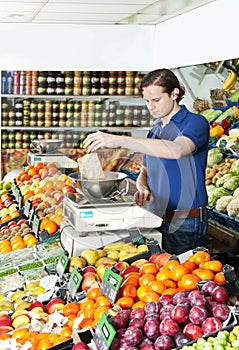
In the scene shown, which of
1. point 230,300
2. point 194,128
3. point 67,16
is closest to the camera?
point 230,300

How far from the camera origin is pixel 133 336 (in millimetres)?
2064

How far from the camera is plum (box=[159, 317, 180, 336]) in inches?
81.4

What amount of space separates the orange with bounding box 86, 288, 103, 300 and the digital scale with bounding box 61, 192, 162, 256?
462mm

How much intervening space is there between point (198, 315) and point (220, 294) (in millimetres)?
171

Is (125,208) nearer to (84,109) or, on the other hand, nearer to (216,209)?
(216,209)

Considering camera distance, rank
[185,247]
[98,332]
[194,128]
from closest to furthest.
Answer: [98,332], [194,128], [185,247]

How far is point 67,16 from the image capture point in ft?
24.5

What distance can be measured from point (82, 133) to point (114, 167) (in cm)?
88

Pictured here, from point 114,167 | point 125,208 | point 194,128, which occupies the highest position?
point 194,128

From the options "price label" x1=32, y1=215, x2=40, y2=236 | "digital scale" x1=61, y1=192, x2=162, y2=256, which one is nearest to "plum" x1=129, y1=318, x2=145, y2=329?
"digital scale" x1=61, y1=192, x2=162, y2=256

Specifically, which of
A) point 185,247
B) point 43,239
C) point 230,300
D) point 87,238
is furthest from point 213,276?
point 43,239

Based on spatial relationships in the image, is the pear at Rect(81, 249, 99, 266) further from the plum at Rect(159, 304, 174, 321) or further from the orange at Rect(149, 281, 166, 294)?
the plum at Rect(159, 304, 174, 321)

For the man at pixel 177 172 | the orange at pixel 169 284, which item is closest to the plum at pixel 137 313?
the orange at pixel 169 284

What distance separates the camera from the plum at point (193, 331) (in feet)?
6.71
